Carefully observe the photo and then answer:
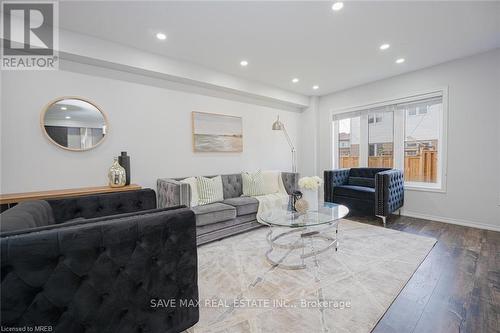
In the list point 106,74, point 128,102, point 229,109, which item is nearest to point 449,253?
point 229,109

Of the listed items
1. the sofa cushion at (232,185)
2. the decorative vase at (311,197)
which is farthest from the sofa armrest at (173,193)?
the decorative vase at (311,197)

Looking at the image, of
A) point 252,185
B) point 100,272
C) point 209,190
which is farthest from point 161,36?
point 100,272

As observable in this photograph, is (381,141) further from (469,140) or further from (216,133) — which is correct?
(216,133)

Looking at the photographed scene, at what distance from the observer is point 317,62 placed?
361 cm

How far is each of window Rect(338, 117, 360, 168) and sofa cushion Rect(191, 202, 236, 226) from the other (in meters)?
3.40

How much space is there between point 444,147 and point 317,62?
262cm

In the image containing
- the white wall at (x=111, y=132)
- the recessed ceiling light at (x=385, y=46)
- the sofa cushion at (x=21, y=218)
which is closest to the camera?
the sofa cushion at (x=21, y=218)

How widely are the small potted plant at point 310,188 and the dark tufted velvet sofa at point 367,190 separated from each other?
54.8 inches

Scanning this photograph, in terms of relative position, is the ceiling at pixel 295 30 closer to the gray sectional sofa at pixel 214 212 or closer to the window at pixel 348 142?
the window at pixel 348 142

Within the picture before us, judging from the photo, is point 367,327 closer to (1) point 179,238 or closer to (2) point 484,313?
A: (2) point 484,313

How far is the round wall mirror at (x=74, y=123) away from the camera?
8.87ft

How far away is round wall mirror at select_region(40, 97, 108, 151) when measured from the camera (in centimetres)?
270

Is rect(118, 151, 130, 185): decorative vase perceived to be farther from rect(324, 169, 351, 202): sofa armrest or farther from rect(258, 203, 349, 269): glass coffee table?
rect(324, 169, 351, 202): sofa armrest

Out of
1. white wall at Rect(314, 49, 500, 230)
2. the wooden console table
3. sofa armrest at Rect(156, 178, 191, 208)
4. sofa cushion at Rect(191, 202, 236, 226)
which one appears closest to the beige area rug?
sofa cushion at Rect(191, 202, 236, 226)
